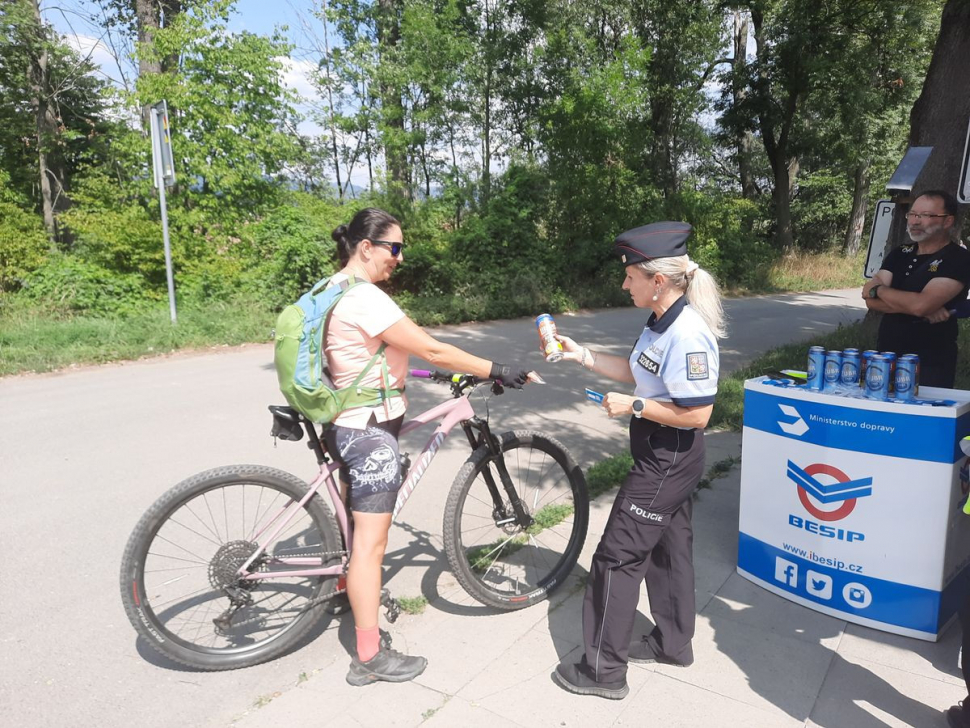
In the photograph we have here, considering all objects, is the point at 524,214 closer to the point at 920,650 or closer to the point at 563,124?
the point at 563,124

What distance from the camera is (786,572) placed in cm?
338

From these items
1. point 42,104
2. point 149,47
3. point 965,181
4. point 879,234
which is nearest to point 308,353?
point 965,181

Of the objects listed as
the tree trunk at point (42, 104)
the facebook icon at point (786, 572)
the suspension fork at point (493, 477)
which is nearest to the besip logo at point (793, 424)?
the facebook icon at point (786, 572)

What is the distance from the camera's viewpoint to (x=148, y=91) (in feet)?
39.6

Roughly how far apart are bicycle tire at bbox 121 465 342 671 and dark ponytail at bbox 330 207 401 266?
98 cm

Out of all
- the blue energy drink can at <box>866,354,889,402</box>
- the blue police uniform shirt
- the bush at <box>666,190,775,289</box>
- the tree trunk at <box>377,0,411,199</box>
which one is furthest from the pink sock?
the bush at <box>666,190,775,289</box>

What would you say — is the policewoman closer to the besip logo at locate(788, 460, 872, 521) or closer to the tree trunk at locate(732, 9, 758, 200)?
the besip logo at locate(788, 460, 872, 521)

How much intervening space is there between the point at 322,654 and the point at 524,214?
13.6 metres

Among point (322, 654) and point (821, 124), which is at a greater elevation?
point (821, 124)

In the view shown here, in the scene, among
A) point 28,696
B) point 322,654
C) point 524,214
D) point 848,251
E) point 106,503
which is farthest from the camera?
point 848,251

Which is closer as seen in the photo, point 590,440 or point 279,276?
point 590,440

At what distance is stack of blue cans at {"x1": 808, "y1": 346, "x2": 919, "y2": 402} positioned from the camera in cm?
304

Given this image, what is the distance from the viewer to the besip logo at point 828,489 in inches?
121

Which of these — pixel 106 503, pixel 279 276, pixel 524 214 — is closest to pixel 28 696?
pixel 106 503
